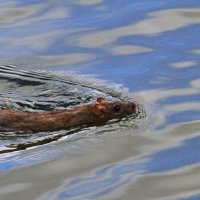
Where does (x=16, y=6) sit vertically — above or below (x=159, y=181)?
above

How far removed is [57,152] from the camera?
9.35 metres

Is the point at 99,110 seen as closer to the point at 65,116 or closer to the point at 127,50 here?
the point at 65,116

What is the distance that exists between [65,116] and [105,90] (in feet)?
3.52

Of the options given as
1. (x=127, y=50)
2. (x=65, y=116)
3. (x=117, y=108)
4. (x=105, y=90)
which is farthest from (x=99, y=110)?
(x=127, y=50)

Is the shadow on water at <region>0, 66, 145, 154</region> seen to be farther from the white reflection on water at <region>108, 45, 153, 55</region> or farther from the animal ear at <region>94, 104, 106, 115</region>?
the white reflection on water at <region>108, 45, 153, 55</region>

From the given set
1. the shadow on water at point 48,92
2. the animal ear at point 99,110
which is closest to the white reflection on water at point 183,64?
the shadow on water at point 48,92

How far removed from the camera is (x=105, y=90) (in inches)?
442

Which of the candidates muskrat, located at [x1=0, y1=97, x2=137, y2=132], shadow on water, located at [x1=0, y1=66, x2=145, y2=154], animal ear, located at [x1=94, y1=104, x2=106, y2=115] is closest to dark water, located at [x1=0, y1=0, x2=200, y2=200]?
shadow on water, located at [x1=0, y1=66, x2=145, y2=154]

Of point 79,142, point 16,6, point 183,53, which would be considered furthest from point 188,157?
point 16,6

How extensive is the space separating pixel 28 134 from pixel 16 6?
463cm

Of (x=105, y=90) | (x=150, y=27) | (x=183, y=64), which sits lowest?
(x=105, y=90)

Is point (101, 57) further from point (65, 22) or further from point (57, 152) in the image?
point (57, 152)

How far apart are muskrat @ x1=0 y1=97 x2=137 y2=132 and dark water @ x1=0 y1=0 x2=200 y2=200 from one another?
180mm

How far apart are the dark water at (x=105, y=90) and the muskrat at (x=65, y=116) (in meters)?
0.18
